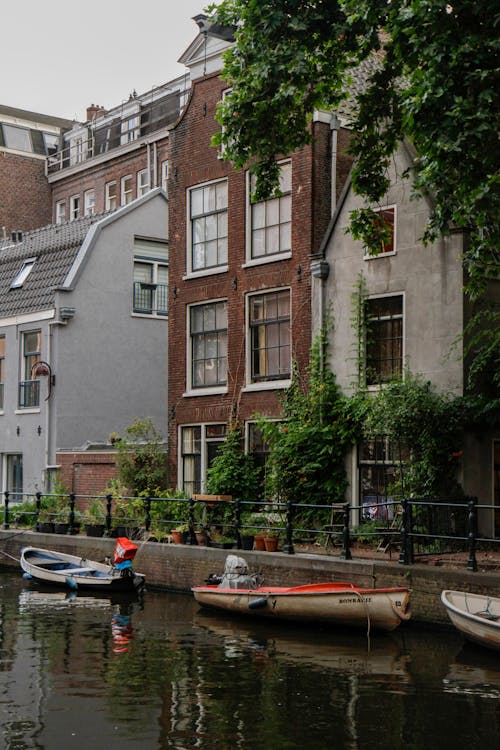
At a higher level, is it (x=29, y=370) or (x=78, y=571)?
(x=29, y=370)

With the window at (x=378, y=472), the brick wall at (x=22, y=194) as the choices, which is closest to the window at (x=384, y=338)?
the window at (x=378, y=472)

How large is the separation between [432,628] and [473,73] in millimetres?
8346

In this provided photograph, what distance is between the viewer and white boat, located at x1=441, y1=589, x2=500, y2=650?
14844 mm

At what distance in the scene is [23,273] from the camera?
3469 centimetres

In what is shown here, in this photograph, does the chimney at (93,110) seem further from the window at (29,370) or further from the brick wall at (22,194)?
the window at (29,370)

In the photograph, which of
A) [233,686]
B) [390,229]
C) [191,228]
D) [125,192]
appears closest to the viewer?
[233,686]

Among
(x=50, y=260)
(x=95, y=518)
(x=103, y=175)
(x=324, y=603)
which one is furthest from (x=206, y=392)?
(x=103, y=175)

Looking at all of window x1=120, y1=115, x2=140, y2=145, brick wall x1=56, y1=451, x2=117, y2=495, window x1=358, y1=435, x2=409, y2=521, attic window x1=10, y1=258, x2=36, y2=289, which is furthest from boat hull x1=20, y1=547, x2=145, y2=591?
window x1=120, y1=115, x2=140, y2=145

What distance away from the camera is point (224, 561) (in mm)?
20969

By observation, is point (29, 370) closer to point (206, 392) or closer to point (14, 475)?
point (14, 475)

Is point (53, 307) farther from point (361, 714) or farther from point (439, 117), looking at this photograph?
point (361, 714)

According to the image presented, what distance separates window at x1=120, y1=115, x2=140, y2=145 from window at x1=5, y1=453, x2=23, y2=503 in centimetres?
1989

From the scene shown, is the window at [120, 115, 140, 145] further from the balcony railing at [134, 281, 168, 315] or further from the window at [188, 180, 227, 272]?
the window at [188, 180, 227, 272]

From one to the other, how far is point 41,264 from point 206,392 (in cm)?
1001
